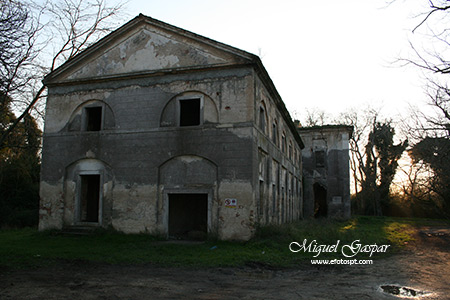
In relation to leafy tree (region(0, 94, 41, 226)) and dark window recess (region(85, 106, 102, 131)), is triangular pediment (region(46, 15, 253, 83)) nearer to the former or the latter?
dark window recess (region(85, 106, 102, 131))

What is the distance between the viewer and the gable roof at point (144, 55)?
14.4m

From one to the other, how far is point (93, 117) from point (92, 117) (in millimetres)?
141

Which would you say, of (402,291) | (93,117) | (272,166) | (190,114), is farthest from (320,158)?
(402,291)

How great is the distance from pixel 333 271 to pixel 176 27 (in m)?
10.8

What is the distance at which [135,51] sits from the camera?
15.6m

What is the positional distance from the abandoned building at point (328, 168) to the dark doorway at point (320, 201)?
378 mm

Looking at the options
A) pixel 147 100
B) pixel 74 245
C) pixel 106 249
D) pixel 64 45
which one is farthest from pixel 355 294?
pixel 64 45

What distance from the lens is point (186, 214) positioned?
17.6 m

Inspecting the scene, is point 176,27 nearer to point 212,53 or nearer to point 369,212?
point 212,53

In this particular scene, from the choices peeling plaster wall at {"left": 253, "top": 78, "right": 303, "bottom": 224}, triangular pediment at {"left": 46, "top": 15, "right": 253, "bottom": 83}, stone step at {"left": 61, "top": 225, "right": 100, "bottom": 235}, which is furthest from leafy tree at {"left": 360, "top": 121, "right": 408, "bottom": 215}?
stone step at {"left": 61, "top": 225, "right": 100, "bottom": 235}

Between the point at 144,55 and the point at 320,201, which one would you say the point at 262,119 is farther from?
the point at 320,201

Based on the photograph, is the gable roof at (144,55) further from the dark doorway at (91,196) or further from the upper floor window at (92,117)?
the dark doorway at (91,196)

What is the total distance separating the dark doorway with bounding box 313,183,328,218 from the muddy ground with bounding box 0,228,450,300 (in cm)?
2210

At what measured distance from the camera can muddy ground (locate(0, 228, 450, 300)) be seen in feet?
22.6
